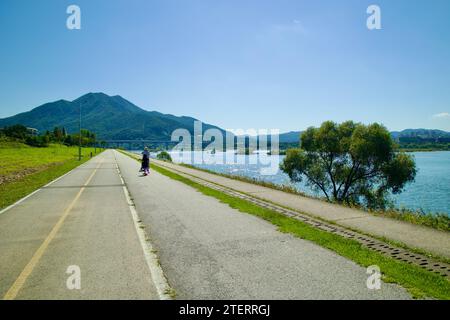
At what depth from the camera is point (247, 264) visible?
5.49 m

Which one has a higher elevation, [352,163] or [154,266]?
[352,163]

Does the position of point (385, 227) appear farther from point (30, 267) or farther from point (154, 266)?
point (30, 267)

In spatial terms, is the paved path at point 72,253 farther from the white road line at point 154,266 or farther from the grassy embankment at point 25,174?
the grassy embankment at point 25,174

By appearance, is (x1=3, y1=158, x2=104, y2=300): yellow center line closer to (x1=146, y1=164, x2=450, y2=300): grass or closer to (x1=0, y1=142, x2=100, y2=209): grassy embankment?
(x1=0, y1=142, x2=100, y2=209): grassy embankment

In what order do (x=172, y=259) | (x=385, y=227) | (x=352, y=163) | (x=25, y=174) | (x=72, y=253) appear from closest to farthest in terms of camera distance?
(x=172, y=259)
(x=72, y=253)
(x=385, y=227)
(x=25, y=174)
(x=352, y=163)

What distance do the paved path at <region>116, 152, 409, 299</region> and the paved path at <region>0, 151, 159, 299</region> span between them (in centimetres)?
63

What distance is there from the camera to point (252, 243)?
679 cm

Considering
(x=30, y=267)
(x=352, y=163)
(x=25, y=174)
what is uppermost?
(x=352, y=163)

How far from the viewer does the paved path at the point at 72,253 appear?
455cm

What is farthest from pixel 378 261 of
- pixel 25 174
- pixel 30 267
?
pixel 25 174

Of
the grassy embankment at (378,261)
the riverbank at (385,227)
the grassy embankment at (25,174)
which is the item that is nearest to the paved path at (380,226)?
the riverbank at (385,227)

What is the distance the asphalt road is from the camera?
14.6 feet

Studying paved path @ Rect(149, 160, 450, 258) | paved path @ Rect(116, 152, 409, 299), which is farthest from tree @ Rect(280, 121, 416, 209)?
paved path @ Rect(116, 152, 409, 299)

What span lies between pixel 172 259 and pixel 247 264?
4.82ft
